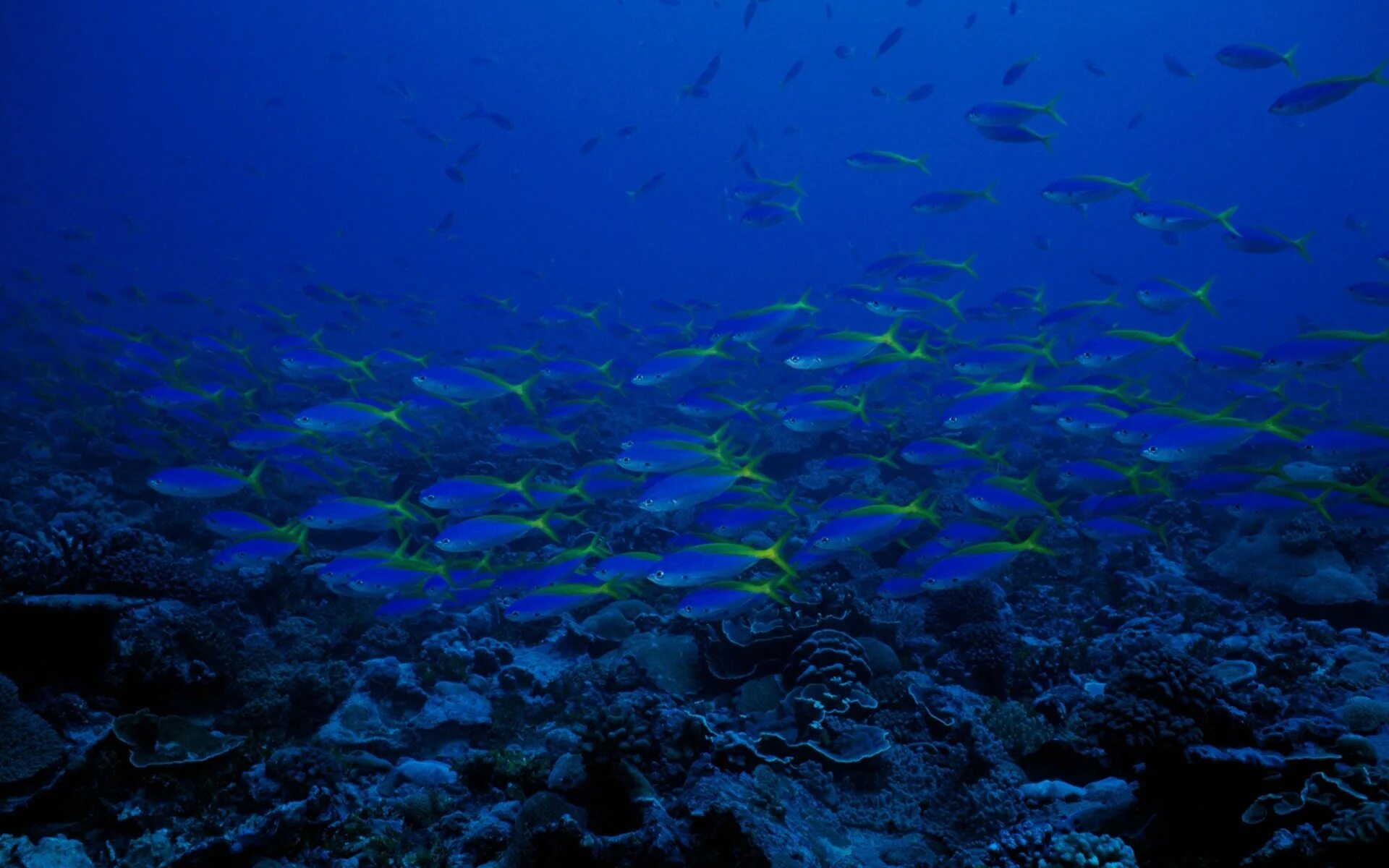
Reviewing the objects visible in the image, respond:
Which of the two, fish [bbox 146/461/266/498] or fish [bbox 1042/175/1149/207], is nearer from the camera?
fish [bbox 146/461/266/498]

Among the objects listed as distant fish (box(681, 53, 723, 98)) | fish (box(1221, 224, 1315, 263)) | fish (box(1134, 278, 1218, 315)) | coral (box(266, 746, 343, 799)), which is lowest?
coral (box(266, 746, 343, 799))

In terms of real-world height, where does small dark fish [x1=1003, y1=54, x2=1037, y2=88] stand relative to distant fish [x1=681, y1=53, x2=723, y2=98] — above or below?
below

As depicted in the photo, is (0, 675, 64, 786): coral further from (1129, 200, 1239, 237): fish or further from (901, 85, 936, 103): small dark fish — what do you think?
(901, 85, 936, 103): small dark fish

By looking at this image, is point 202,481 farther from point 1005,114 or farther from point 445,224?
point 445,224

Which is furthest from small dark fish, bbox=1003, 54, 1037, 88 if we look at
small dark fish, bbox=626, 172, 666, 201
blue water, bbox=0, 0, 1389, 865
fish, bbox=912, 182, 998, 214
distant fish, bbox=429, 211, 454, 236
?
distant fish, bbox=429, 211, 454, 236

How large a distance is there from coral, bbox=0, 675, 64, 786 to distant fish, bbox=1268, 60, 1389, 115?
12915 mm

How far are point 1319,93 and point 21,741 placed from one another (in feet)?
46.2

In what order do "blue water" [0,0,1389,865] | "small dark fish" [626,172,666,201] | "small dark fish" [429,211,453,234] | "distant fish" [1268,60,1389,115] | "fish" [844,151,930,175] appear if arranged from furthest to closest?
"small dark fish" [429,211,453,234], "small dark fish" [626,172,666,201], "fish" [844,151,930,175], "distant fish" [1268,60,1389,115], "blue water" [0,0,1389,865]

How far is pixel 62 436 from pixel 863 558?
1601 centimetres

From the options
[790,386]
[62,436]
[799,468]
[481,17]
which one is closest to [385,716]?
[799,468]

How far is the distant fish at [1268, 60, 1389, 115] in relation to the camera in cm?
791

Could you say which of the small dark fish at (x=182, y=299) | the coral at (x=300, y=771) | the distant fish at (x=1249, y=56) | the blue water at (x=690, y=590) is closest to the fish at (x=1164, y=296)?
the blue water at (x=690, y=590)

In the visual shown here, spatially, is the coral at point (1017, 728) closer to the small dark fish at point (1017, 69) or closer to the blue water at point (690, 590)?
the blue water at point (690, 590)

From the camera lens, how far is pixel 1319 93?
823 centimetres
